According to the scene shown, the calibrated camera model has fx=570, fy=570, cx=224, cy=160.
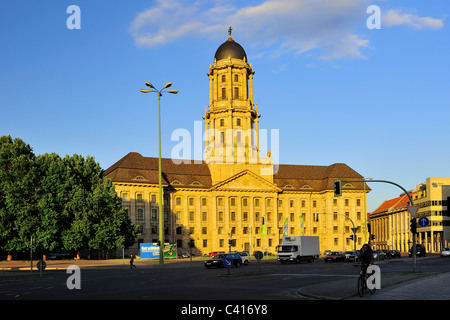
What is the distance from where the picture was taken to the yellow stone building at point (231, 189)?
4503 inches

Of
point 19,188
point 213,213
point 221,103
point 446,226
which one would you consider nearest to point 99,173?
point 19,188

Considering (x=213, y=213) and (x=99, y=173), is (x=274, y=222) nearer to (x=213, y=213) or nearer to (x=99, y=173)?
(x=213, y=213)

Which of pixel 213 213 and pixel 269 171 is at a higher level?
pixel 269 171

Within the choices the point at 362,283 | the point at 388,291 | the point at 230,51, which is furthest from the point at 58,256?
the point at 362,283

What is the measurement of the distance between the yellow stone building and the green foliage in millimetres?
32394

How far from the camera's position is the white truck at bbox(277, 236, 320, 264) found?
63072 millimetres

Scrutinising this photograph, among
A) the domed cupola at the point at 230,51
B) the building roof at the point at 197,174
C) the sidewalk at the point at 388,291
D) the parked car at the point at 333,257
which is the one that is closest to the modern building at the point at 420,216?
the building roof at the point at 197,174

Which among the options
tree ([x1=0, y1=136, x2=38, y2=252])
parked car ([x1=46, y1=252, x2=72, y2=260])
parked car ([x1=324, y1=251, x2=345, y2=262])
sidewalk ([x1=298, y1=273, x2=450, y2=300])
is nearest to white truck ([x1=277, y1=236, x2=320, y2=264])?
parked car ([x1=324, y1=251, x2=345, y2=262])

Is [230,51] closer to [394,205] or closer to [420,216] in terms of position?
[420,216]

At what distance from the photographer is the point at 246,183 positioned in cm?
12106

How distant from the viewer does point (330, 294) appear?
1994 cm

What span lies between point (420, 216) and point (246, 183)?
198 feet

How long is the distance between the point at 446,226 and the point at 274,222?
4503 centimetres

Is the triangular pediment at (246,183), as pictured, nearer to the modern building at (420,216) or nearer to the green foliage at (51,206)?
the modern building at (420,216)
